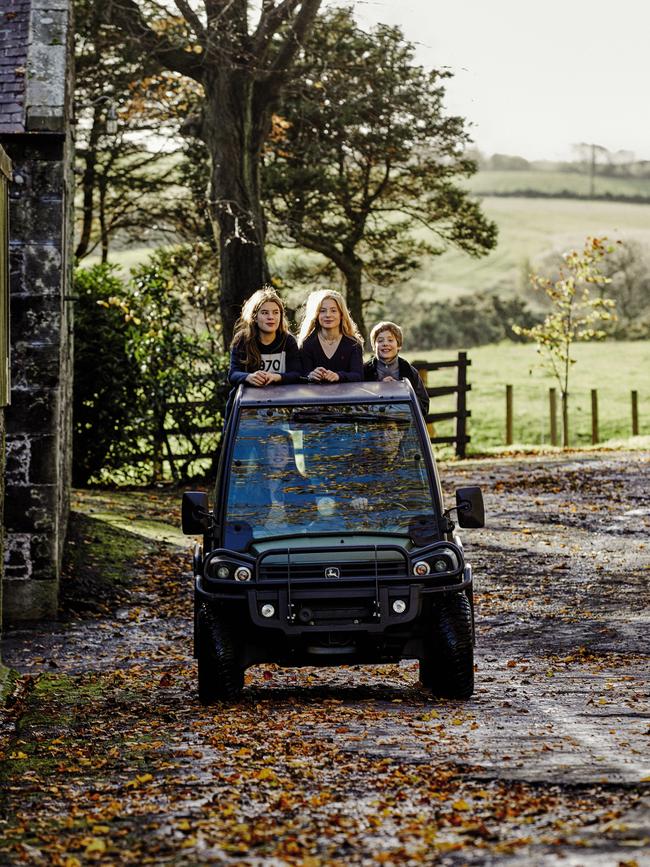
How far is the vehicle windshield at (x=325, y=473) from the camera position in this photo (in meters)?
8.98

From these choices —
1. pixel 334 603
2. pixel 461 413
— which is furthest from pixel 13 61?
pixel 461 413

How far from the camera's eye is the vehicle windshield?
898 centimetres

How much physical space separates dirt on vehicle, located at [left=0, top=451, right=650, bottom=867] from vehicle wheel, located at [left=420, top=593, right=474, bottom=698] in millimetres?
189

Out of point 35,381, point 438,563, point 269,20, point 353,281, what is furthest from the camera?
point 353,281

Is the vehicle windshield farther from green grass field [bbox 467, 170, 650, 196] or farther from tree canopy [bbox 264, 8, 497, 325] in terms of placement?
green grass field [bbox 467, 170, 650, 196]

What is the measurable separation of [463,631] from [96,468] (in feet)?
47.6

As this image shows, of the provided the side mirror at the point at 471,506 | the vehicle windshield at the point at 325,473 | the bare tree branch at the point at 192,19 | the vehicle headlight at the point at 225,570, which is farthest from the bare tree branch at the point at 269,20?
the vehicle headlight at the point at 225,570

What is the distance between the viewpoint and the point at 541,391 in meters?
51.1

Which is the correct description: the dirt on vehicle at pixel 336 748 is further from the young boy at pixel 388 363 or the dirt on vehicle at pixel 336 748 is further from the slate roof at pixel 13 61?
the slate roof at pixel 13 61

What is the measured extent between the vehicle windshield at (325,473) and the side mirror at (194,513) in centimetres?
17

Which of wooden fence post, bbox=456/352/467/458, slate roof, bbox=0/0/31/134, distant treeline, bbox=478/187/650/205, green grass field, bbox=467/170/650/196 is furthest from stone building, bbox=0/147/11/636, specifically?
distant treeline, bbox=478/187/650/205

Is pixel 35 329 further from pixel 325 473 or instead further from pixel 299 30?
pixel 299 30

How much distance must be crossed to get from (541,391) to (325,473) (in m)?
42.8

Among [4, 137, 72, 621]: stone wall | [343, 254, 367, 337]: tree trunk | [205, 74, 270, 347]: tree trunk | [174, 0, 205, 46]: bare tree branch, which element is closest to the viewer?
[4, 137, 72, 621]: stone wall
